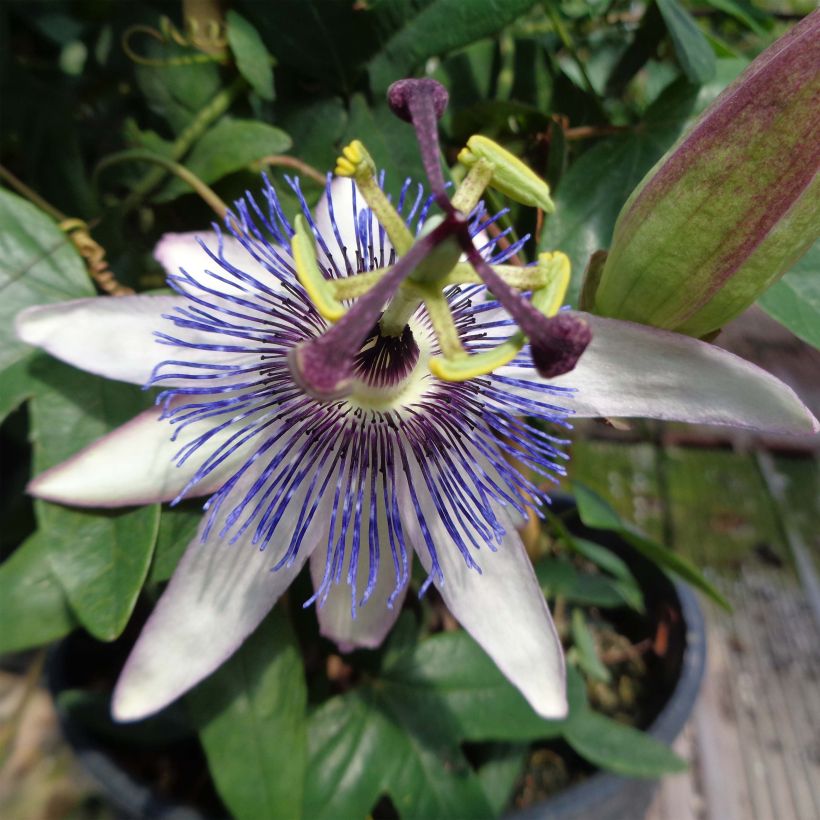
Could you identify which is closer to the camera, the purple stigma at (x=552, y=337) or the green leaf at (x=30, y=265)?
the purple stigma at (x=552, y=337)

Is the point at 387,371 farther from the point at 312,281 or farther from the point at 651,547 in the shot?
the point at 651,547

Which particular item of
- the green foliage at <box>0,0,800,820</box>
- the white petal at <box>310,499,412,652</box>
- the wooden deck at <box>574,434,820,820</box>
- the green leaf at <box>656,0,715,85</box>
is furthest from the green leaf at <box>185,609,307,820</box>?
the wooden deck at <box>574,434,820,820</box>

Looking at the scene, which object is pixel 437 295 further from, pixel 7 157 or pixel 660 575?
pixel 660 575

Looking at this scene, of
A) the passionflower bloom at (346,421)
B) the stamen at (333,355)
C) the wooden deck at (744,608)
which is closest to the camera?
the stamen at (333,355)

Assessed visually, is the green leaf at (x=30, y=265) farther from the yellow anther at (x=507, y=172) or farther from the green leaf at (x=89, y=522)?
the yellow anther at (x=507, y=172)

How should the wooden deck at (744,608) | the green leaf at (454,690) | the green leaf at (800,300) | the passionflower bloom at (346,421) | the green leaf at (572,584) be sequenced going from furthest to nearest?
the wooden deck at (744,608) < the green leaf at (572,584) < the green leaf at (454,690) < the green leaf at (800,300) < the passionflower bloom at (346,421)

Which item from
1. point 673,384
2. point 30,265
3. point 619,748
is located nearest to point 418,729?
point 619,748

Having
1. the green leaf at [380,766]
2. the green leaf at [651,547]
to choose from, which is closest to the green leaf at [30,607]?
the green leaf at [380,766]

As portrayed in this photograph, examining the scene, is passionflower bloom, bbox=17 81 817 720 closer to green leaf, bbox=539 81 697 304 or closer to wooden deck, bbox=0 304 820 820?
green leaf, bbox=539 81 697 304
